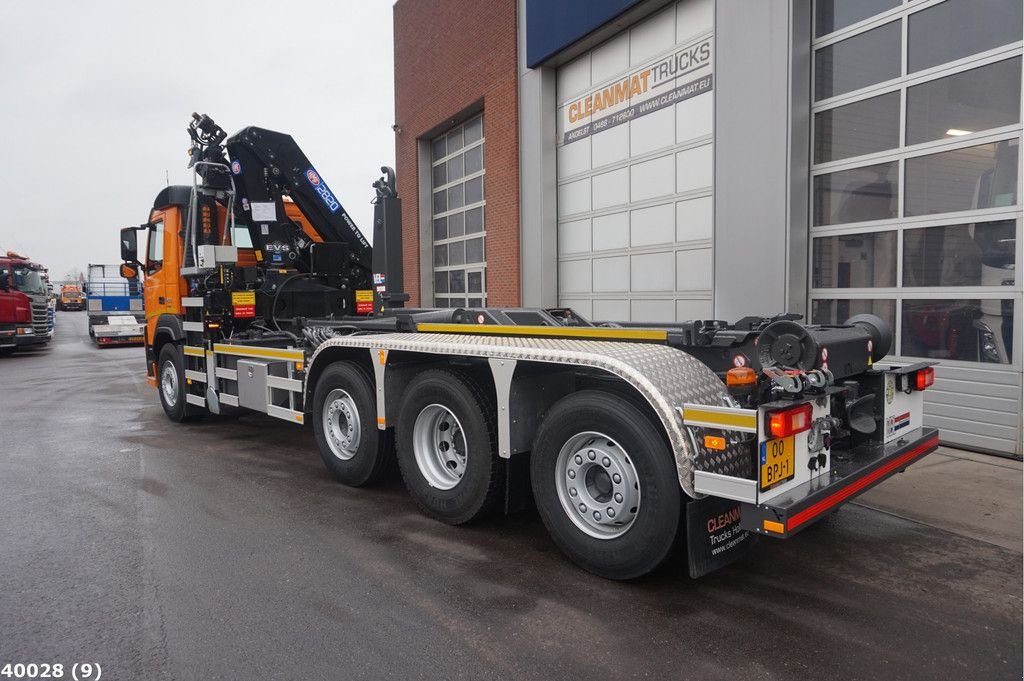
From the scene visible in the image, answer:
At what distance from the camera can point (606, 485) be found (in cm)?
378

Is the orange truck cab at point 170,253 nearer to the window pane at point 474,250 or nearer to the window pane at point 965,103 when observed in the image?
the window pane at point 474,250

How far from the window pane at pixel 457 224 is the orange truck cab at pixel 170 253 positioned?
23.9 feet

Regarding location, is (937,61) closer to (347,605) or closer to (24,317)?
(347,605)

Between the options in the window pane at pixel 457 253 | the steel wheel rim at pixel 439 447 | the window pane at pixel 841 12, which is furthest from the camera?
the window pane at pixel 457 253

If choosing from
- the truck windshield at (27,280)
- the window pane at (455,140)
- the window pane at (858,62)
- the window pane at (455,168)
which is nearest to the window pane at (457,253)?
the window pane at (455,168)

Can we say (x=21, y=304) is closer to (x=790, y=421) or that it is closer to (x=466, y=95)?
(x=466, y=95)

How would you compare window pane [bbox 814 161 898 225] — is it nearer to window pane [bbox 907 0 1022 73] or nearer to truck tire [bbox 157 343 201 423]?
window pane [bbox 907 0 1022 73]

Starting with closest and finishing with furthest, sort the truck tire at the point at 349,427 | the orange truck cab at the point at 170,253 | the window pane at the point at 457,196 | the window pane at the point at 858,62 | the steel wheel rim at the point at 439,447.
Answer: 1. the steel wheel rim at the point at 439,447
2. the truck tire at the point at 349,427
3. the window pane at the point at 858,62
4. the orange truck cab at the point at 170,253
5. the window pane at the point at 457,196

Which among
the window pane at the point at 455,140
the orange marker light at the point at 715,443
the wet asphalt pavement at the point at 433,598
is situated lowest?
the wet asphalt pavement at the point at 433,598

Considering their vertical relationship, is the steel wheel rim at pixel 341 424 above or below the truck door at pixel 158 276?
below

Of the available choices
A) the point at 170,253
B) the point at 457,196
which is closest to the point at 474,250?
the point at 457,196

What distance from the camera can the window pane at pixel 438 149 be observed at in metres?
17.1

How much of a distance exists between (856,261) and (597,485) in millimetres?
5747

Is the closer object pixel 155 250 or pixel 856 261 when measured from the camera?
pixel 856 261
